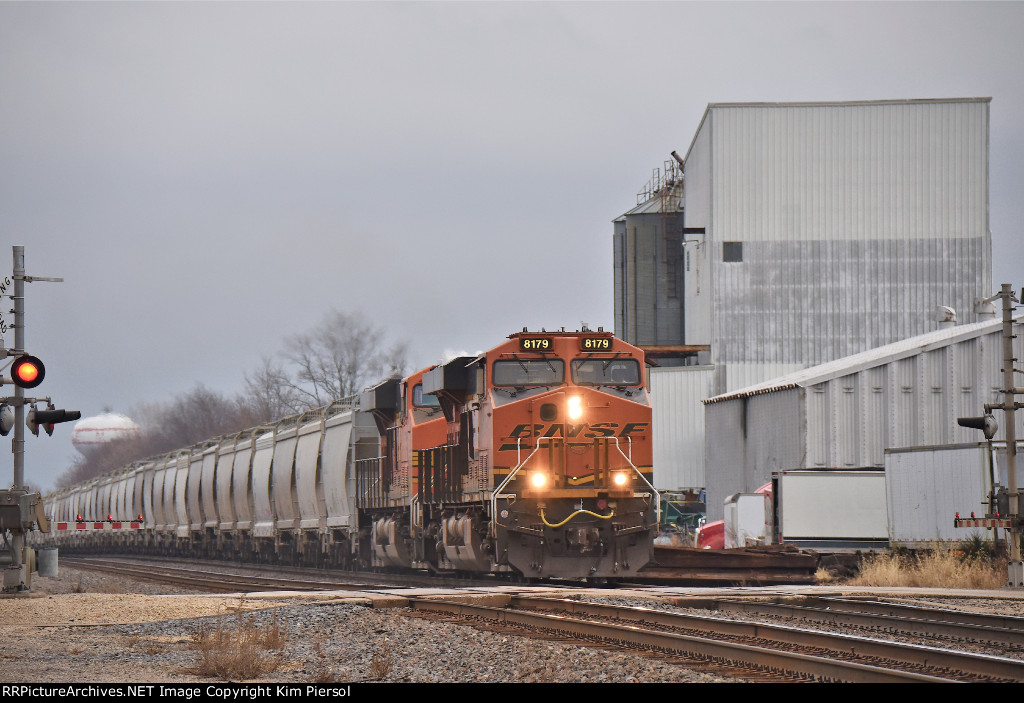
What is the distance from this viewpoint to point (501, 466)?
19.9 m

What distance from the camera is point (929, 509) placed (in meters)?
26.1

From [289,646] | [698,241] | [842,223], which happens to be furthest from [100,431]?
[289,646]

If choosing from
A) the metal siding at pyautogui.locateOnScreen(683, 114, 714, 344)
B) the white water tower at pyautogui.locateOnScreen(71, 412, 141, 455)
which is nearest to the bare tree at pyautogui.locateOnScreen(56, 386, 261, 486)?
the white water tower at pyautogui.locateOnScreen(71, 412, 141, 455)

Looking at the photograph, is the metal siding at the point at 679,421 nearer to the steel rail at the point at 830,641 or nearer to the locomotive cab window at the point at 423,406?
the locomotive cab window at the point at 423,406

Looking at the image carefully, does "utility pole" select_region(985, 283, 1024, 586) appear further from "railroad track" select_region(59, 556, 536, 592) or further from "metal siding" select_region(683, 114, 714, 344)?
"metal siding" select_region(683, 114, 714, 344)

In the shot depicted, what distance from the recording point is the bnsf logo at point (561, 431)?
20.0 m

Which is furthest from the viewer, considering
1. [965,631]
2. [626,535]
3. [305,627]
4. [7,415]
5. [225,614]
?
[626,535]

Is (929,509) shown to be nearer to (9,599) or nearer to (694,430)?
(9,599)

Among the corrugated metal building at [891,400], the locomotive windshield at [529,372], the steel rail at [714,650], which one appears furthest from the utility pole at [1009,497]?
the corrugated metal building at [891,400]

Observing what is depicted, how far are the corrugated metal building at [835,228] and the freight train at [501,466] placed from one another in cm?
1993
